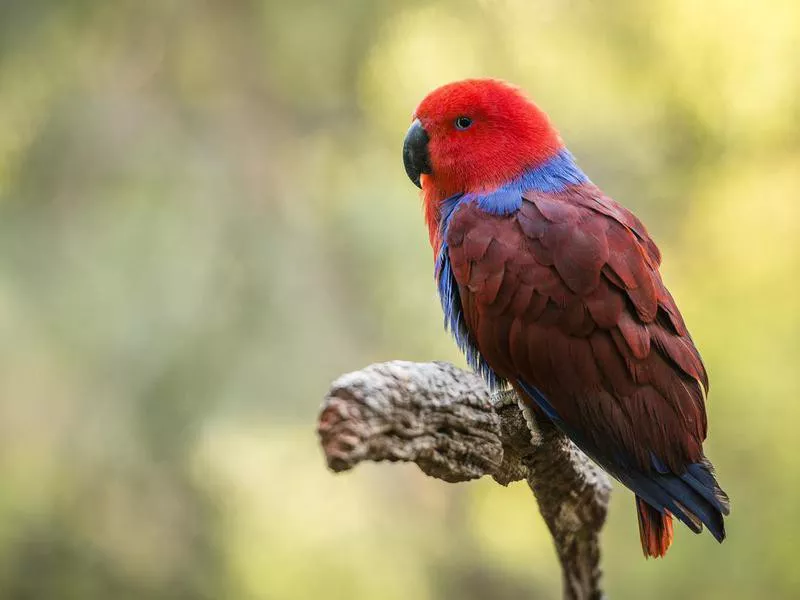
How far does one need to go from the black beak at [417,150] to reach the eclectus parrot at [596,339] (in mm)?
304

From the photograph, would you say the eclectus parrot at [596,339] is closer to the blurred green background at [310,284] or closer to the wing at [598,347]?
the wing at [598,347]

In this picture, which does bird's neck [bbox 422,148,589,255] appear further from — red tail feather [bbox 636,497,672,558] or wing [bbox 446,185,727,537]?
red tail feather [bbox 636,497,672,558]

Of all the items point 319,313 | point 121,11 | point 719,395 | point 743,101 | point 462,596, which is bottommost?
point 462,596

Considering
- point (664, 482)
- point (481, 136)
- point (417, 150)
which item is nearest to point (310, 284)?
point (417, 150)

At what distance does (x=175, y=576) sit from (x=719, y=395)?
1.74 meters

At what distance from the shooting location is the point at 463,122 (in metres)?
2.00

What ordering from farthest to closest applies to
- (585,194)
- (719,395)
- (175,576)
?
1. (175,576)
2. (719,395)
3. (585,194)

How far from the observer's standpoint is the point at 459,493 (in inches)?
117

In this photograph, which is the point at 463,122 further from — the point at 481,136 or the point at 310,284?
the point at 310,284

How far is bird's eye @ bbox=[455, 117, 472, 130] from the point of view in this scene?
2.00m

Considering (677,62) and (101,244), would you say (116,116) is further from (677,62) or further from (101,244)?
(677,62)

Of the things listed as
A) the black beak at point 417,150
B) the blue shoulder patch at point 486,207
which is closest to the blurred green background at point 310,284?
the black beak at point 417,150

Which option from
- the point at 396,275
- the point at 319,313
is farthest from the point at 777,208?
the point at 319,313

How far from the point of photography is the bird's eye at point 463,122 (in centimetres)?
200
